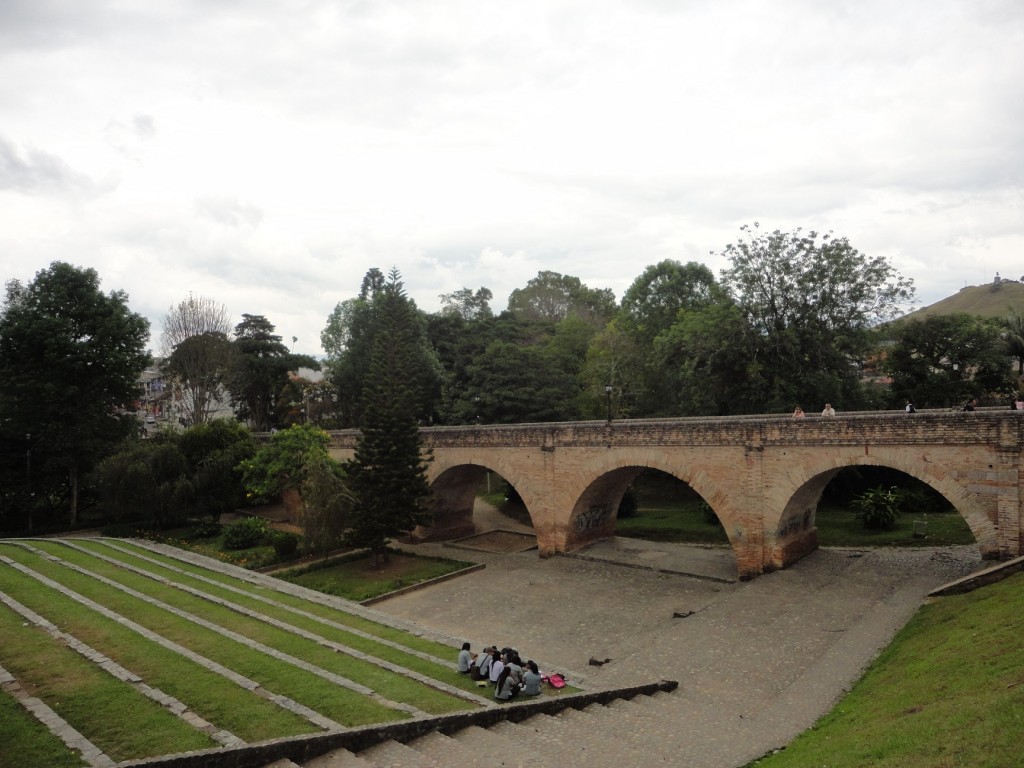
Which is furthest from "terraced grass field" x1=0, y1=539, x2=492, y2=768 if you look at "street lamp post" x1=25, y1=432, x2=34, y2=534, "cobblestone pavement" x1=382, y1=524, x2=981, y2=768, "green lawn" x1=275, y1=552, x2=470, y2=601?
"street lamp post" x1=25, y1=432, x2=34, y2=534

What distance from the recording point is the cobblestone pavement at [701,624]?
9.55 metres

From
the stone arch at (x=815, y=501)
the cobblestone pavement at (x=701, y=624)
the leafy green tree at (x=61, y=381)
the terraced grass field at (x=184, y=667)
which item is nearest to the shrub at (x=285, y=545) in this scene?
the terraced grass field at (x=184, y=667)

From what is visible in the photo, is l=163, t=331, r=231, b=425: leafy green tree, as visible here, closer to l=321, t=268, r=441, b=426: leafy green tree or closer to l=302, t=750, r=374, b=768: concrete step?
l=321, t=268, r=441, b=426: leafy green tree

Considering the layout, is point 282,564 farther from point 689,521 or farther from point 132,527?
point 689,521

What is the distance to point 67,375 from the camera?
1048 inches

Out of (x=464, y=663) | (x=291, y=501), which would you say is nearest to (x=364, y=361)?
(x=291, y=501)

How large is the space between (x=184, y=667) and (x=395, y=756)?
3.95 m

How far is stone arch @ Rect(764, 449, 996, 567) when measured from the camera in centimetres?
1388

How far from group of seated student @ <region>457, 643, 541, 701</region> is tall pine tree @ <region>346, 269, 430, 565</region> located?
1002 centimetres

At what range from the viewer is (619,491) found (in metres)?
22.4

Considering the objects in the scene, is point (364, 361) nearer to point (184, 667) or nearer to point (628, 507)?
point (628, 507)

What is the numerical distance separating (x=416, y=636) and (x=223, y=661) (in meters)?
3.88

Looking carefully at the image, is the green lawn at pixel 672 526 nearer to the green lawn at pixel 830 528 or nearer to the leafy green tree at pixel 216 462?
the green lawn at pixel 830 528

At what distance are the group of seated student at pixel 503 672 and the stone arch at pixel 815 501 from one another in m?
8.67
